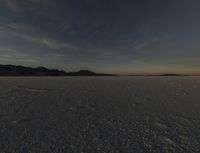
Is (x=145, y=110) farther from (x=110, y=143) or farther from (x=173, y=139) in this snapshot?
(x=110, y=143)

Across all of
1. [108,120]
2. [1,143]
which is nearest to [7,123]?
[1,143]

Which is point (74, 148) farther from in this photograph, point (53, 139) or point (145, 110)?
point (145, 110)

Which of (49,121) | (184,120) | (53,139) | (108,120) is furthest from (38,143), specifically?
(184,120)

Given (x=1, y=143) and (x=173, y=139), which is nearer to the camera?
(x=1, y=143)

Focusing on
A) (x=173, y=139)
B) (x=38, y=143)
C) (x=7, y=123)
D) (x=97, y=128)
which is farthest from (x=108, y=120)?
(x=7, y=123)

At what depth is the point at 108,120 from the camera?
15.8ft

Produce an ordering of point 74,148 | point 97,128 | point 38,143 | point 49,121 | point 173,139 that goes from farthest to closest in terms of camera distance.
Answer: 1. point 49,121
2. point 97,128
3. point 173,139
4. point 38,143
5. point 74,148

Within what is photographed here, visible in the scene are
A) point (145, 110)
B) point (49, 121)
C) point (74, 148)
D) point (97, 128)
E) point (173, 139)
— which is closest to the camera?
point (74, 148)

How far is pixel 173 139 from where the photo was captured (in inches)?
137

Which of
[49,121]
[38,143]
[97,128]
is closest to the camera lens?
[38,143]

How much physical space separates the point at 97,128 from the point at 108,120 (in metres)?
0.79

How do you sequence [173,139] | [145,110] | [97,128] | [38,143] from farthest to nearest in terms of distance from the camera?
[145,110] → [97,128] → [173,139] → [38,143]

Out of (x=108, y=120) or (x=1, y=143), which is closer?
(x=1, y=143)

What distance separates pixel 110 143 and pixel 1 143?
2776 millimetres
